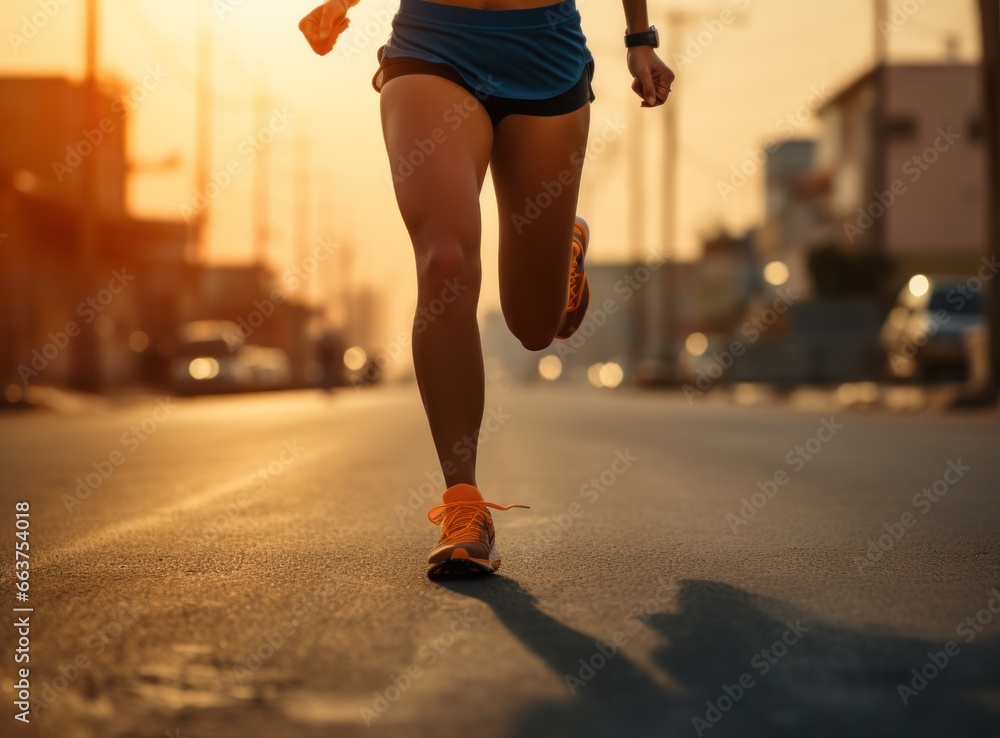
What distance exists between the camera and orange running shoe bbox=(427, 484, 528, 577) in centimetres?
302

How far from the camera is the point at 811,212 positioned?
5947 cm

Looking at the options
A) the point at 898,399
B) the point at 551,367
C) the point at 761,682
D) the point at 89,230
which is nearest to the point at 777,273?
the point at 89,230

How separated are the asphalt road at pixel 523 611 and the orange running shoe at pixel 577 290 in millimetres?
638

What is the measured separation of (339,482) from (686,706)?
400 centimetres

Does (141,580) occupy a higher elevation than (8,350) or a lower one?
higher

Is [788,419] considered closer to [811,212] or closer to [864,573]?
[864,573]

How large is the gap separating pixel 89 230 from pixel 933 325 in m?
15.0

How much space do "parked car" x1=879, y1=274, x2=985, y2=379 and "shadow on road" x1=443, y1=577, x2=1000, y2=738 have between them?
18.8 meters

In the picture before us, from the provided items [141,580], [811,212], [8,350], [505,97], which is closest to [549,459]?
[505,97]

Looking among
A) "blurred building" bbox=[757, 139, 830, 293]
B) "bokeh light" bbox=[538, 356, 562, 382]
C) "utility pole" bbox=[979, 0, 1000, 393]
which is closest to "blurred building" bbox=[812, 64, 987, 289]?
"blurred building" bbox=[757, 139, 830, 293]

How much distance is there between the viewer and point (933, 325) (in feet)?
67.6

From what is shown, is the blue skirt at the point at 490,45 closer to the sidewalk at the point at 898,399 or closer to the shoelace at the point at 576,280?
the shoelace at the point at 576,280

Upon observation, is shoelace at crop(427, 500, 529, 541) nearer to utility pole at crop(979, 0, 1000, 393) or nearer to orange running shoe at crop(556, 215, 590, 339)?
orange running shoe at crop(556, 215, 590, 339)

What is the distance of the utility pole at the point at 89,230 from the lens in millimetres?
23438
